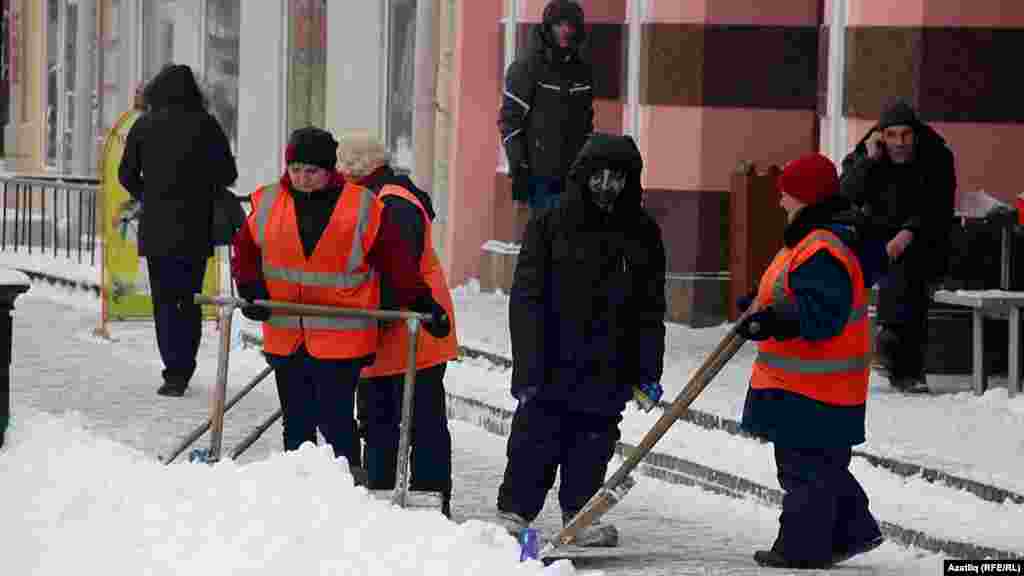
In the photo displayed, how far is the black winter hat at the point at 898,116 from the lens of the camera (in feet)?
49.0

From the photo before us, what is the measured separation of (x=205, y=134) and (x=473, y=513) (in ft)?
15.7

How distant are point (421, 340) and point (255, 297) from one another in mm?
849

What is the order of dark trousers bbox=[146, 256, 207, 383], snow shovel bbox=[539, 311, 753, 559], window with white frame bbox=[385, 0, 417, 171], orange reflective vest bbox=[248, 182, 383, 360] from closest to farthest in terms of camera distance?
snow shovel bbox=[539, 311, 753, 559], orange reflective vest bbox=[248, 182, 383, 360], dark trousers bbox=[146, 256, 207, 383], window with white frame bbox=[385, 0, 417, 171]

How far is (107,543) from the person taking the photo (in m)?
9.50

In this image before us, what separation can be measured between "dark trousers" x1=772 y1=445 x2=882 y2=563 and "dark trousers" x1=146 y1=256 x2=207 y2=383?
6.32 meters

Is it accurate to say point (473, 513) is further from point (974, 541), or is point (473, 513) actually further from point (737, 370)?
point (737, 370)

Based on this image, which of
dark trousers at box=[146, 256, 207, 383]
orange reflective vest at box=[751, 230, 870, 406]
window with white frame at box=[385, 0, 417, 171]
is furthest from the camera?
window with white frame at box=[385, 0, 417, 171]

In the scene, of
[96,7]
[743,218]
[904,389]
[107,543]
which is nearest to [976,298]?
[904,389]

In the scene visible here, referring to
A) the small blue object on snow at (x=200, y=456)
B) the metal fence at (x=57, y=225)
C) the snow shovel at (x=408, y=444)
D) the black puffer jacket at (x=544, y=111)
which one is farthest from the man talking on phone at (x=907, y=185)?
the metal fence at (x=57, y=225)

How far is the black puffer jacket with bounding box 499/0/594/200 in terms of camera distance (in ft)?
58.3

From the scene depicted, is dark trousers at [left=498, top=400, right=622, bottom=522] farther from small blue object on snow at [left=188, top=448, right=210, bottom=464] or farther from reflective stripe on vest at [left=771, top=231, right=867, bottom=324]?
small blue object on snow at [left=188, top=448, right=210, bottom=464]

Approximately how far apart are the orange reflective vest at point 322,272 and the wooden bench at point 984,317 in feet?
15.6

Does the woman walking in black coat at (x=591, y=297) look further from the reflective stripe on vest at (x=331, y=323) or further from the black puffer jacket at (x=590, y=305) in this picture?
the reflective stripe on vest at (x=331, y=323)

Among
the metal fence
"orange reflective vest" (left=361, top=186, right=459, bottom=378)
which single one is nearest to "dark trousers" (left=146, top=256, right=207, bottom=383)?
"orange reflective vest" (left=361, top=186, right=459, bottom=378)
